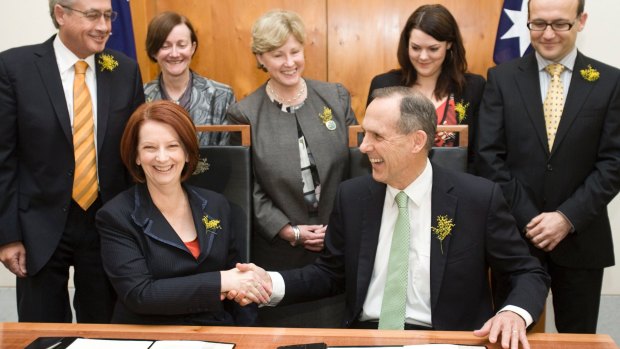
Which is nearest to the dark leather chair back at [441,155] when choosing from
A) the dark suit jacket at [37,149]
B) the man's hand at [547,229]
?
the man's hand at [547,229]

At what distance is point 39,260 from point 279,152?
101 centimetres

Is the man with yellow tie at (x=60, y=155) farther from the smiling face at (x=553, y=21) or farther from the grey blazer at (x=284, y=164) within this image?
the smiling face at (x=553, y=21)

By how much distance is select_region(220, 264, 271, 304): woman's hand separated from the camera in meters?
1.92

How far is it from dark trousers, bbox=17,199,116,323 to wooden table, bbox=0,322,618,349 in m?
0.66

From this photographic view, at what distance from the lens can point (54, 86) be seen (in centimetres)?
235

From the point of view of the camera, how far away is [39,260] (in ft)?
7.72

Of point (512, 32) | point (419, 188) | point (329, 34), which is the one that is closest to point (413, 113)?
point (419, 188)

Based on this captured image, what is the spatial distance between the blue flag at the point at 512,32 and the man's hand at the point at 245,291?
2.21 m

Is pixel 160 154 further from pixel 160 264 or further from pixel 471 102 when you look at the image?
pixel 471 102

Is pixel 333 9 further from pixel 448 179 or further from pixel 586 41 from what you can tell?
pixel 448 179

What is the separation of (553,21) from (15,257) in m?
2.25

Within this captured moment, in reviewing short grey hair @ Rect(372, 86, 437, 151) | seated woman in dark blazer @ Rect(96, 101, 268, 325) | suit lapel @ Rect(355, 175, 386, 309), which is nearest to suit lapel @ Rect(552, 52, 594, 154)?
short grey hair @ Rect(372, 86, 437, 151)

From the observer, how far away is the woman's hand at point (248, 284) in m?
1.92

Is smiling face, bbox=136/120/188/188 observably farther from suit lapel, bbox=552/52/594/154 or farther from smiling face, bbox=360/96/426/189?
suit lapel, bbox=552/52/594/154
